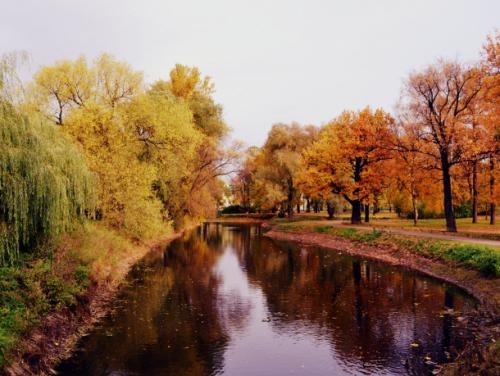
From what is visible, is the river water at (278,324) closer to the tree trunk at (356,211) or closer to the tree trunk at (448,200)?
the tree trunk at (448,200)

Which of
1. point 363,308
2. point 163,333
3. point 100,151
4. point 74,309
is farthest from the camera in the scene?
point 100,151

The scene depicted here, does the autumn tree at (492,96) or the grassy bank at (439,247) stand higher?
the autumn tree at (492,96)

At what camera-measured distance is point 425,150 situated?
3603 cm

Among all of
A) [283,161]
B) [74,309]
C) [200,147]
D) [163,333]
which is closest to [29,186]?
[74,309]

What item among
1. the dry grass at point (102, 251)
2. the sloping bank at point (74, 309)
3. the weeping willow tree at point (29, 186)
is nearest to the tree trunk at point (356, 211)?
the dry grass at point (102, 251)

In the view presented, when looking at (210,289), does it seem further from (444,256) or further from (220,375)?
(444,256)

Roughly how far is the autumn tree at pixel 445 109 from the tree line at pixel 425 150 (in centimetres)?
7

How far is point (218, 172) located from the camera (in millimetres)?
52875

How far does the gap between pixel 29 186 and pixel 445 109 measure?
1226 inches

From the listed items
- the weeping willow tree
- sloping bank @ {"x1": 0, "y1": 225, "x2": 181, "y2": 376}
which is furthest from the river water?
the weeping willow tree

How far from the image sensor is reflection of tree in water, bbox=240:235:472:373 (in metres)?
14.3

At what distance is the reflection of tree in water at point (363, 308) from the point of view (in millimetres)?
14305

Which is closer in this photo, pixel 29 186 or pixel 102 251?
pixel 29 186

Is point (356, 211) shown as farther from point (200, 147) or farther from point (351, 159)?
point (200, 147)
